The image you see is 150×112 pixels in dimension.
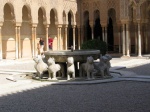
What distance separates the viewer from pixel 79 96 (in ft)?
26.0

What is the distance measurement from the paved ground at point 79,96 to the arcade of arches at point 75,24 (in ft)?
37.6

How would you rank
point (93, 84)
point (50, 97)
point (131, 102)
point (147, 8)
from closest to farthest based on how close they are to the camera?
point (131, 102), point (50, 97), point (93, 84), point (147, 8)

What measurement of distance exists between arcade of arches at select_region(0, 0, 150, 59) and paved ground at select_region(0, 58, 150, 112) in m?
11.5

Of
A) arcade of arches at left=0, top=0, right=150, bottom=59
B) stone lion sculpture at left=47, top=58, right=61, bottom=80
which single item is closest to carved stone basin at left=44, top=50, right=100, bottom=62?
stone lion sculpture at left=47, top=58, right=61, bottom=80

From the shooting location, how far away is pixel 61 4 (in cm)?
2561

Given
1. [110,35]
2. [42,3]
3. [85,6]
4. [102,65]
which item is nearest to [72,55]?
[102,65]

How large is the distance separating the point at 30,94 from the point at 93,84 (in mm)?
2455

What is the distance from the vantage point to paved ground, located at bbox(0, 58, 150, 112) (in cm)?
658

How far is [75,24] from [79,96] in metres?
19.6

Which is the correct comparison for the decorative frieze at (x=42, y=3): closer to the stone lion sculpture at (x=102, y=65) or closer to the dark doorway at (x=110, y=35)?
the dark doorway at (x=110, y=35)

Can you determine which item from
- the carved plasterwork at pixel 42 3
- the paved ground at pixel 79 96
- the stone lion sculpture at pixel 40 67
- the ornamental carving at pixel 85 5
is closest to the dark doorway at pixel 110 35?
the ornamental carving at pixel 85 5

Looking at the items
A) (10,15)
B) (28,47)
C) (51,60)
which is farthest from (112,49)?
(51,60)

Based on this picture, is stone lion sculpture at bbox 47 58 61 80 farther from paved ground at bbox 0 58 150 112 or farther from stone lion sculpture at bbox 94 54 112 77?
stone lion sculpture at bbox 94 54 112 77

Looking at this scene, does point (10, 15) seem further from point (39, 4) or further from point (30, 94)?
point (30, 94)
